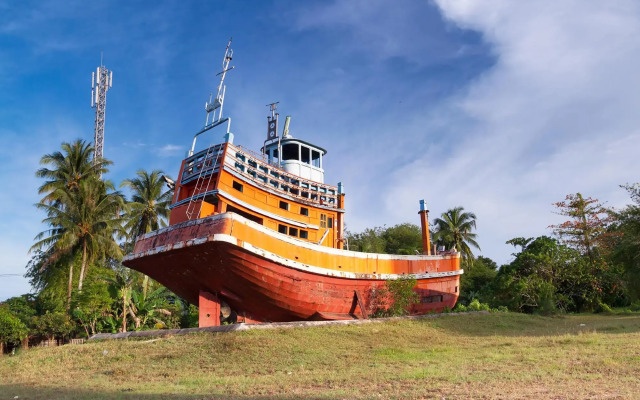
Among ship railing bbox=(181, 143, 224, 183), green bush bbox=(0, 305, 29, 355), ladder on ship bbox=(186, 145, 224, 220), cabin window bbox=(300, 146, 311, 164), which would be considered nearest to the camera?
ladder on ship bbox=(186, 145, 224, 220)

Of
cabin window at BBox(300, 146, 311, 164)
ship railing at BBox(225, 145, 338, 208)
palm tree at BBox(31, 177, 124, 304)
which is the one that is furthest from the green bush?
cabin window at BBox(300, 146, 311, 164)

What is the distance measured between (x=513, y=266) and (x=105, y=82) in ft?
124

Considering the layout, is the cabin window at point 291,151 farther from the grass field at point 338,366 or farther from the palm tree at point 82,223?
the palm tree at point 82,223

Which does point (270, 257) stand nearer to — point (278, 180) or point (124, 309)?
point (278, 180)

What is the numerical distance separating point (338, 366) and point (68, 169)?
84.9ft

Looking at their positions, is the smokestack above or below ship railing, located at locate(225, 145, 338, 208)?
below

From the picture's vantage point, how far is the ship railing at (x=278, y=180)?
16.7 metres

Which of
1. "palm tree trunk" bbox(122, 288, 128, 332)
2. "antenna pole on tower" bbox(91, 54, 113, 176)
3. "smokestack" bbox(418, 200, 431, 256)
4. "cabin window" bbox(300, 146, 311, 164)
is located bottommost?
"palm tree trunk" bbox(122, 288, 128, 332)

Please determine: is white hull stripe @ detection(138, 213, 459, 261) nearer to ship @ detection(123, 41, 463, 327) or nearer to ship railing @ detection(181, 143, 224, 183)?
ship @ detection(123, 41, 463, 327)

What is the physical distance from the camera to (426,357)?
35.5ft

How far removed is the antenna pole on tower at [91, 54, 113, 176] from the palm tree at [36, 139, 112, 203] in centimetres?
1171

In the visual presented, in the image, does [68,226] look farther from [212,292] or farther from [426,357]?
[426,357]

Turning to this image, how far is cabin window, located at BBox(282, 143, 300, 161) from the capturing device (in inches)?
818

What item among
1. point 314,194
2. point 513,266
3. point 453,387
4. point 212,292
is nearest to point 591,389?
point 453,387
